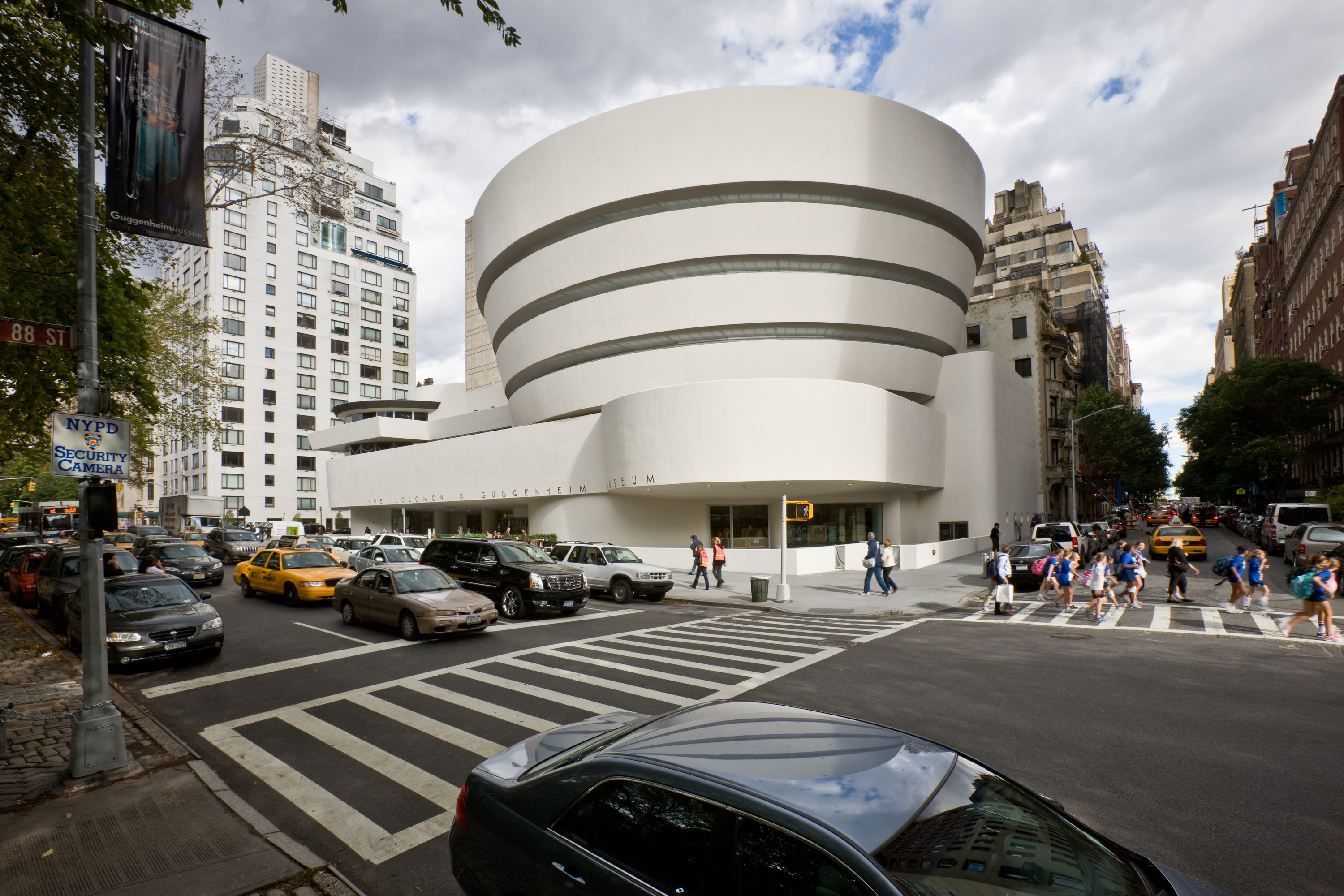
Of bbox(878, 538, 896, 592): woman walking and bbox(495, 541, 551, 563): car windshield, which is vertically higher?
bbox(495, 541, 551, 563): car windshield

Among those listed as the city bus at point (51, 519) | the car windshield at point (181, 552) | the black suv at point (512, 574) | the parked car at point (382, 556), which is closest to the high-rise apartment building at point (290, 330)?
the city bus at point (51, 519)

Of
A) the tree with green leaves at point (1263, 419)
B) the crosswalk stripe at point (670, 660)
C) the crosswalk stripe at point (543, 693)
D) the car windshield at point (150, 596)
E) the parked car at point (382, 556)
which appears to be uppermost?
the tree with green leaves at point (1263, 419)

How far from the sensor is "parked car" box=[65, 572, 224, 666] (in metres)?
10.8

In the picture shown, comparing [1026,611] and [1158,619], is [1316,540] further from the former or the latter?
[1026,611]

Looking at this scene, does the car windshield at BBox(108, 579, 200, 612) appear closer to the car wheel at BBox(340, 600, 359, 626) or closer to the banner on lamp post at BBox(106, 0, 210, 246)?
the car wheel at BBox(340, 600, 359, 626)

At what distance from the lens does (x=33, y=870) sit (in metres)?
4.89

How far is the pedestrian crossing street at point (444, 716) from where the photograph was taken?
5.97 m

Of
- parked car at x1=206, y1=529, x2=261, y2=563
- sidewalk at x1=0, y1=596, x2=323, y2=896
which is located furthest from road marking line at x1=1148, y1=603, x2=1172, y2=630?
parked car at x1=206, y1=529, x2=261, y2=563

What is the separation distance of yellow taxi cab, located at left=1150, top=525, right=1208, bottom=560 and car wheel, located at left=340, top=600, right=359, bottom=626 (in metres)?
31.9

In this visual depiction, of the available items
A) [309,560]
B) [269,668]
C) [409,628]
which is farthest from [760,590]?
[309,560]

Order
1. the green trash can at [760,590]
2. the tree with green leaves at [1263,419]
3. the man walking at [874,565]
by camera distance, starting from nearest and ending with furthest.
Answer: the green trash can at [760,590] → the man walking at [874,565] → the tree with green leaves at [1263,419]

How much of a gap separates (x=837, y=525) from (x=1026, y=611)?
19.4 meters

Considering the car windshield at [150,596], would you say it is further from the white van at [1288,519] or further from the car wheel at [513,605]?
the white van at [1288,519]

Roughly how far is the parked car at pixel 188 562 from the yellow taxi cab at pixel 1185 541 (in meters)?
38.2
